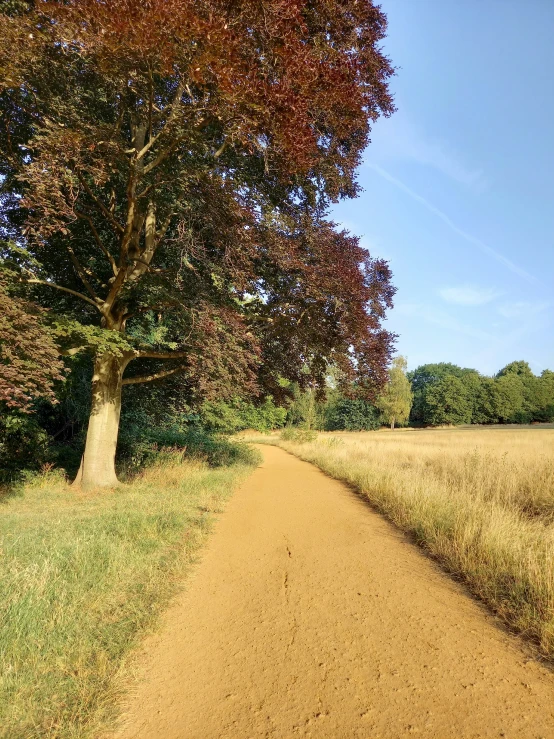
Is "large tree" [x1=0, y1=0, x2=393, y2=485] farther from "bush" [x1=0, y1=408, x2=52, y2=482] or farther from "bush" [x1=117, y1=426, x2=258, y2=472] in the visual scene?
"bush" [x1=117, y1=426, x2=258, y2=472]

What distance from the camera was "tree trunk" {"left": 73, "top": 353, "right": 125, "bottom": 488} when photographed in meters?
9.15

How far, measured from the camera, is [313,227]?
28.1ft

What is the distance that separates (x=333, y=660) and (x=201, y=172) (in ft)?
22.4

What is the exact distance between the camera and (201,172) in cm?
643

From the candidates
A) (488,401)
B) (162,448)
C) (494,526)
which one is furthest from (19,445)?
(488,401)

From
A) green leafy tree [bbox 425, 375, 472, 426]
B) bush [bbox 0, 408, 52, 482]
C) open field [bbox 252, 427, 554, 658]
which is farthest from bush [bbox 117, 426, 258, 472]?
green leafy tree [bbox 425, 375, 472, 426]

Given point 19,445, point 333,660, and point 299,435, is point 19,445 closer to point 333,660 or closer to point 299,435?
point 333,660

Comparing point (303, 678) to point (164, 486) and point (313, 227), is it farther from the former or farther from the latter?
point (313, 227)

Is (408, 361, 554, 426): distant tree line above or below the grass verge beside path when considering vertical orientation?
above

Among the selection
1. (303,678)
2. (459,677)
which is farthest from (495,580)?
(303,678)

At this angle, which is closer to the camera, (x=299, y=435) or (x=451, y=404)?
(x=299, y=435)

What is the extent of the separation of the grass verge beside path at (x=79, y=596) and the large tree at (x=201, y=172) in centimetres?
277

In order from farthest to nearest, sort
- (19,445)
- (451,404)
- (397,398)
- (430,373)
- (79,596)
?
(430,373) → (451,404) → (397,398) → (19,445) → (79,596)

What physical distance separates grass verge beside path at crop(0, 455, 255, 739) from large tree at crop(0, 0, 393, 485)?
277cm
